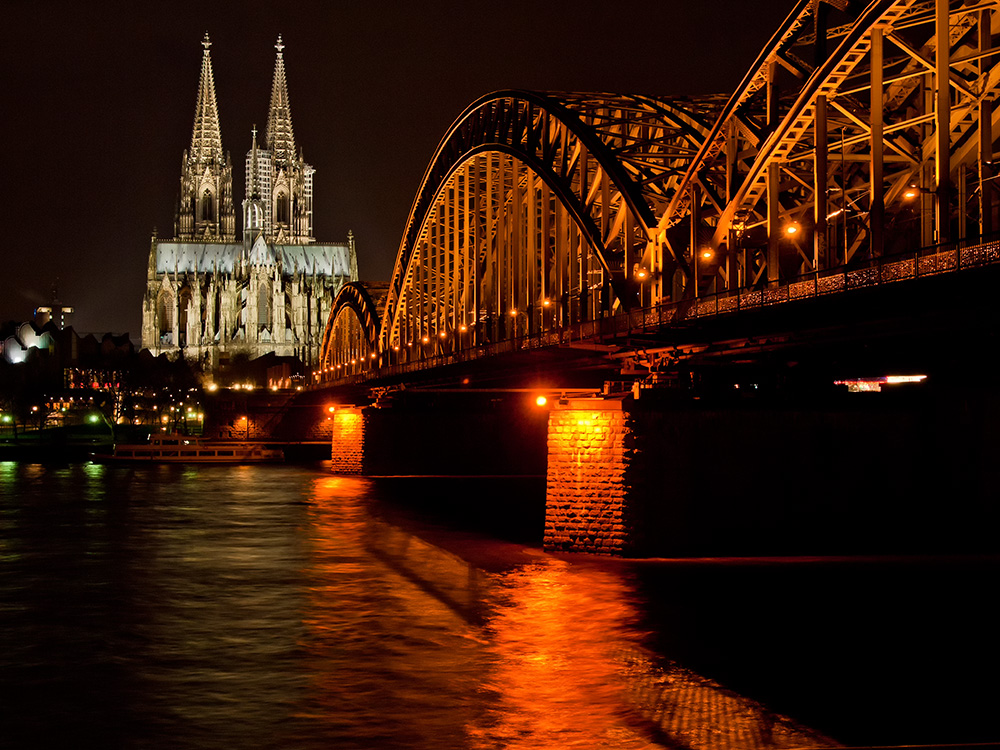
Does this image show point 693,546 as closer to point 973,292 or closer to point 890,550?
point 890,550

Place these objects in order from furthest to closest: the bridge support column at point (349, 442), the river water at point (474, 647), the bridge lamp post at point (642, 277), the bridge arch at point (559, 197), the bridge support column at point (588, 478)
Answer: the bridge support column at point (349, 442) < the bridge arch at point (559, 197) < the bridge lamp post at point (642, 277) < the bridge support column at point (588, 478) < the river water at point (474, 647)

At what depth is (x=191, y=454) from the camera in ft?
365

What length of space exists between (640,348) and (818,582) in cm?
897

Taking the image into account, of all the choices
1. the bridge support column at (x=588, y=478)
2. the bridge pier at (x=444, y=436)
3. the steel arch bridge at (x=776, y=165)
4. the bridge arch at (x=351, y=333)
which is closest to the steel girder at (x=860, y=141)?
the steel arch bridge at (x=776, y=165)

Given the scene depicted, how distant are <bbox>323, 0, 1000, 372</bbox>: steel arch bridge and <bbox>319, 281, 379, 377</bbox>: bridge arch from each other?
138ft

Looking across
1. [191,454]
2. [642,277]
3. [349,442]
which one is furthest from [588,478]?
[191,454]

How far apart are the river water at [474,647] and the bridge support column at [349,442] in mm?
38368

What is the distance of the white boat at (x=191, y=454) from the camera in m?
107

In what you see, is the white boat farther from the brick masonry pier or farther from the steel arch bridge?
the brick masonry pier

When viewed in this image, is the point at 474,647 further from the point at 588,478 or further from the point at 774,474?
the point at 774,474

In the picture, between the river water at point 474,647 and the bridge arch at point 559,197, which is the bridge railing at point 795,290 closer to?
the bridge arch at point 559,197

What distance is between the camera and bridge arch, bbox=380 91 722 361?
4700cm

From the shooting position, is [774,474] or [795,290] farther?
[774,474]

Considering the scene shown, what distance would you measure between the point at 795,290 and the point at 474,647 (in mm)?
11061
